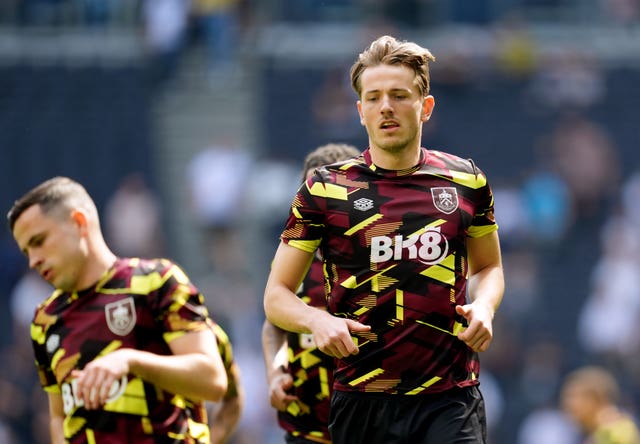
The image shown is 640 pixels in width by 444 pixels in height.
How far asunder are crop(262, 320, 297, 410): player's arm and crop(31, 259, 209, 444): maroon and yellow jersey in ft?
1.59

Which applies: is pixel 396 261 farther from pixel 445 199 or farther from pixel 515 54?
pixel 515 54

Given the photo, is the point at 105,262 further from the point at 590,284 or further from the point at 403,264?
the point at 590,284

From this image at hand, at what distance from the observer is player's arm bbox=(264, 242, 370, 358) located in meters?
4.60

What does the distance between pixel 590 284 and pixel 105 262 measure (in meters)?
11.8

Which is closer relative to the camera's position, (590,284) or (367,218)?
(367,218)

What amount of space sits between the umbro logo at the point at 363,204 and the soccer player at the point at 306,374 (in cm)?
121

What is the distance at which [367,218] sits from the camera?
4.93 m

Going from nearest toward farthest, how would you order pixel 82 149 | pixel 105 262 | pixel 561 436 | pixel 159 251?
pixel 105 262 → pixel 561 436 → pixel 159 251 → pixel 82 149

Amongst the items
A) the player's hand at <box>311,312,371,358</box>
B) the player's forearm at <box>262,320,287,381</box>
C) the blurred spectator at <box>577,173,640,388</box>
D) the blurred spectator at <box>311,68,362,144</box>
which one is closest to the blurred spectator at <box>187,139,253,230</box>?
the blurred spectator at <box>311,68,362,144</box>

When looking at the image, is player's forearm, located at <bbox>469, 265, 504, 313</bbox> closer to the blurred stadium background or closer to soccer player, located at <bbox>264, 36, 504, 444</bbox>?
soccer player, located at <bbox>264, 36, 504, 444</bbox>

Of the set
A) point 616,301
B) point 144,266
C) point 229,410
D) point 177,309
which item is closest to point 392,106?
point 177,309

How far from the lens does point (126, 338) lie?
5625 millimetres

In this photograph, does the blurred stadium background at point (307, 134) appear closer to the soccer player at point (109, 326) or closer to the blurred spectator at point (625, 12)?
the blurred spectator at point (625, 12)

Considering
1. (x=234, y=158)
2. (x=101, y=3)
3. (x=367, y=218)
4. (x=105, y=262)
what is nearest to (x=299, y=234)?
(x=367, y=218)
